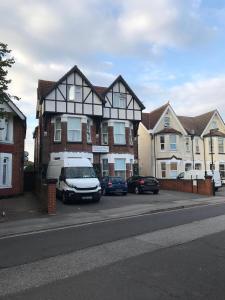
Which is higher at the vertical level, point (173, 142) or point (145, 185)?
point (173, 142)

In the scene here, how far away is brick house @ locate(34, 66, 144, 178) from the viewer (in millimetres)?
31781

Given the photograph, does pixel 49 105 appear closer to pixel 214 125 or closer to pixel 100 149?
pixel 100 149

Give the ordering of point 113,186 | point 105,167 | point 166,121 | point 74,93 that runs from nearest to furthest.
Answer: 1. point 113,186
2. point 74,93
3. point 105,167
4. point 166,121

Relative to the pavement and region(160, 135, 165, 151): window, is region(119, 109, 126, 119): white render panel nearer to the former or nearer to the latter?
region(160, 135, 165, 151): window

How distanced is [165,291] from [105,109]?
97.9ft

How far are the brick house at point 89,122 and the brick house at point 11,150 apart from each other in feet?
18.2

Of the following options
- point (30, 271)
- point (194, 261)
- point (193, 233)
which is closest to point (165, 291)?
point (194, 261)

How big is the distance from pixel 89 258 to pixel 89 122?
84.2 ft

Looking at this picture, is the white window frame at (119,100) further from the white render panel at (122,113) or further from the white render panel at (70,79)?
the white render panel at (70,79)

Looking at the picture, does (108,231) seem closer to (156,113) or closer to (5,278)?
(5,278)

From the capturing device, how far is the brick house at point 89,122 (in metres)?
31.8

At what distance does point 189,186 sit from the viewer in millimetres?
30703

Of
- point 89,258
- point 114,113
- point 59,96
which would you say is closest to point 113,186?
point 59,96

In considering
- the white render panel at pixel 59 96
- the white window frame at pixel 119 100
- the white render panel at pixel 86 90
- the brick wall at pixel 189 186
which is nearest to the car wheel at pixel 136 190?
the brick wall at pixel 189 186
